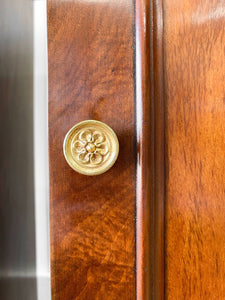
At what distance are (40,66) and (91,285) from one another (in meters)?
0.33

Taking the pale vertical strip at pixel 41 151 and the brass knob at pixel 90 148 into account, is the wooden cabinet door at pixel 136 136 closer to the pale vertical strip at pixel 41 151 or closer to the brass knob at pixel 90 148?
the brass knob at pixel 90 148

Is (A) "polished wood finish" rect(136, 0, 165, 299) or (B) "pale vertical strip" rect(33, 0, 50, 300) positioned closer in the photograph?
(A) "polished wood finish" rect(136, 0, 165, 299)

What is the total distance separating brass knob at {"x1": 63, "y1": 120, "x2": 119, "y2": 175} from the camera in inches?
9.1

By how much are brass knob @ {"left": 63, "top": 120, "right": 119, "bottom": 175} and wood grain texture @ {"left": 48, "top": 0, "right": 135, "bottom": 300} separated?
17mm

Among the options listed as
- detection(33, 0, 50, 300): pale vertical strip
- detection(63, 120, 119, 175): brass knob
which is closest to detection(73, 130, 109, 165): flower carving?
detection(63, 120, 119, 175): brass knob

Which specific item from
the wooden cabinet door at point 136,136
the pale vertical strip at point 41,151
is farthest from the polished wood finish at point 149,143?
the pale vertical strip at point 41,151

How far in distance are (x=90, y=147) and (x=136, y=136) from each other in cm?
5

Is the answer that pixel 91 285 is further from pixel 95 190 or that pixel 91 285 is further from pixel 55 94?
pixel 55 94

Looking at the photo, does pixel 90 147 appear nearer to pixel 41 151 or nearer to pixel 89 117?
pixel 89 117

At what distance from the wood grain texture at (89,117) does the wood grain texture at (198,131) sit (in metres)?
0.05

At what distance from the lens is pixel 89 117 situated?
25 centimetres

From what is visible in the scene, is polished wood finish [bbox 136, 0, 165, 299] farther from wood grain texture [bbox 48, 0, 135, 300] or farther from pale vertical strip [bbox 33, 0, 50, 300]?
pale vertical strip [bbox 33, 0, 50, 300]

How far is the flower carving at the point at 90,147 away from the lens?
233mm

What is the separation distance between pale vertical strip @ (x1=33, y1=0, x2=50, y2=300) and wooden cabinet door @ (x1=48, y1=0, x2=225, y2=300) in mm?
136
